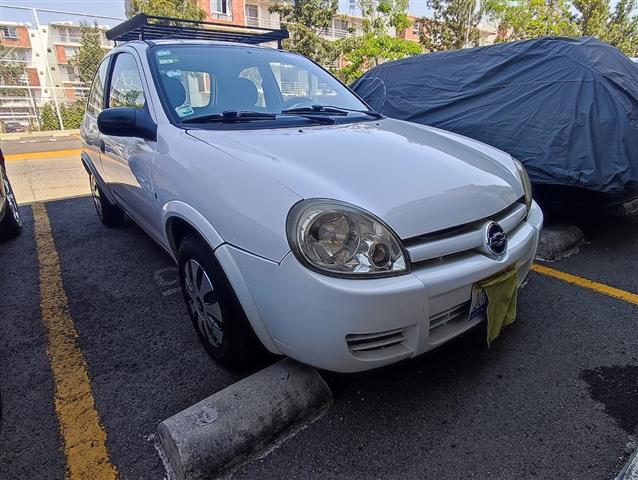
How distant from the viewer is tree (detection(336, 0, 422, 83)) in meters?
17.7

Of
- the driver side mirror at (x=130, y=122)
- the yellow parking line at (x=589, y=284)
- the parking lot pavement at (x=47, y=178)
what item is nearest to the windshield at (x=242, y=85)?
the driver side mirror at (x=130, y=122)

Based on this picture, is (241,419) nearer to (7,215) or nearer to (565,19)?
(7,215)

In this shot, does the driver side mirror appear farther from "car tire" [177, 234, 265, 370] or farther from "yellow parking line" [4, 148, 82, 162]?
"yellow parking line" [4, 148, 82, 162]

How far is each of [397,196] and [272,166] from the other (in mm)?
506

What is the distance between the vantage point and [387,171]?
1692mm

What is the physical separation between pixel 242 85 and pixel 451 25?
25.0 meters

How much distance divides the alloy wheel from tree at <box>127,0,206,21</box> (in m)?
18.0

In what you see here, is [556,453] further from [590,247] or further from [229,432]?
[590,247]

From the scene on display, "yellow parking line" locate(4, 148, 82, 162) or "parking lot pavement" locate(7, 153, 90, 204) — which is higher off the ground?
"parking lot pavement" locate(7, 153, 90, 204)

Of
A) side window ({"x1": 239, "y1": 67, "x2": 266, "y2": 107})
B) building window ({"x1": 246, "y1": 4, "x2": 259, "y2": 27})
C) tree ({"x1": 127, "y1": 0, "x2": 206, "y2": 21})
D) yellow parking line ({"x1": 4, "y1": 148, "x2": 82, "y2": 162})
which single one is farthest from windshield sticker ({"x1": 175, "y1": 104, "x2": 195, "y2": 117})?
building window ({"x1": 246, "y1": 4, "x2": 259, "y2": 27})

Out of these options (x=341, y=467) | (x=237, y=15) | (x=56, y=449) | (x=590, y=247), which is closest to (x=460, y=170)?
(x=341, y=467)

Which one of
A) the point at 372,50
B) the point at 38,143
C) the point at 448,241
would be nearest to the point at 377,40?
the point at 372,50

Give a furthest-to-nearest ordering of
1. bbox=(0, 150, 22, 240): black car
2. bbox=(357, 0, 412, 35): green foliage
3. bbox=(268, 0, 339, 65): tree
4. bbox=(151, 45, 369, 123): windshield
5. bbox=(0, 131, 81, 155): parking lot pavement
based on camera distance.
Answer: bbox=(268, 0, 339, 65): tree, bbox=(357, 0, 412, 35): green foliage, bbox=(0, 131, 81, 155): parking lot pavement, bbox=(0, 150, 22, 240): black car, bbox=(151, 45, 369, 123): windshield

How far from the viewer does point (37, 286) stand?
9.82ft
